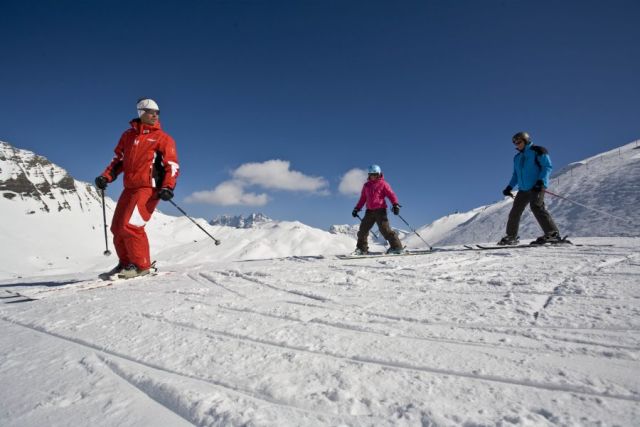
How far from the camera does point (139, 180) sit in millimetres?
5418

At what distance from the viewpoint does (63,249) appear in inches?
3113

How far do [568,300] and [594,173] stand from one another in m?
36.8

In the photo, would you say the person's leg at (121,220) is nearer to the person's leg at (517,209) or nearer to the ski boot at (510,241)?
the ski boot at (510,241)

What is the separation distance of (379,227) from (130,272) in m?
5.58

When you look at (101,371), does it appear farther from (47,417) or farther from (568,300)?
(568,300)

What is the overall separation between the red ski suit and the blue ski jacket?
25.2 ft

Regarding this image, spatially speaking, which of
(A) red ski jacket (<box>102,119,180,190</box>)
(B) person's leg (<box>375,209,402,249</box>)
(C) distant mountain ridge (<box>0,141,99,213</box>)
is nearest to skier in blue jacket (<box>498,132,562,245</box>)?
(B) person's leg (<box>375,209,402,249</box>)

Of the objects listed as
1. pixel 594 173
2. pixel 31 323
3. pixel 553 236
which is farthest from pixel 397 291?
pixel 594 173

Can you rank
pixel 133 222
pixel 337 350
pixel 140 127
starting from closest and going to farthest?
pixel 337 350, pixel 133 222, pixel 140 127

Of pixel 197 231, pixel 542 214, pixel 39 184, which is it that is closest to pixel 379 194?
pixel 542 214

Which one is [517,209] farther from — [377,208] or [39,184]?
[39,184]

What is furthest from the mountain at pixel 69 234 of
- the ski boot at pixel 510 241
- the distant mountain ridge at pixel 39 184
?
the ski boot at pixel 510 241

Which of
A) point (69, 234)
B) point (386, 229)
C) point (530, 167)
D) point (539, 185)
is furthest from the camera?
point (69, 234)

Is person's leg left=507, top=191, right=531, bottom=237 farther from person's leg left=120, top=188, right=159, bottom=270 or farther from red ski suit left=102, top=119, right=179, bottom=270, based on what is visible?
person's leg left=120, top=188, right=159, bottom=270
